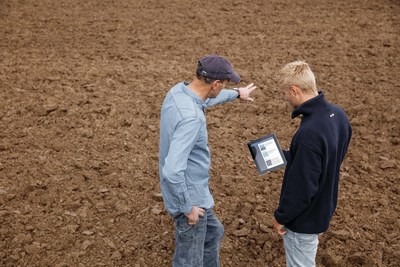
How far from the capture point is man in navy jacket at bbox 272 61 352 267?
2582 millimetres

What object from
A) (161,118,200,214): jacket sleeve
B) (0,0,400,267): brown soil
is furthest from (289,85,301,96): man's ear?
(0,0,400,267): brown soil

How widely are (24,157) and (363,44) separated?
6.13 m

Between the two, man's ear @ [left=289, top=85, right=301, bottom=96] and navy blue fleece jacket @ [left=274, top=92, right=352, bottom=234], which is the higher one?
man's ear @ [left=289, top=85, right=301, bottom=96]

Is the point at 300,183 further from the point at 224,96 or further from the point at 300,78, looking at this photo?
the point at 224,96

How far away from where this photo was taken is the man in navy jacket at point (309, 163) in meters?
2.58

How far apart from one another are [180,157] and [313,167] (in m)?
0.76

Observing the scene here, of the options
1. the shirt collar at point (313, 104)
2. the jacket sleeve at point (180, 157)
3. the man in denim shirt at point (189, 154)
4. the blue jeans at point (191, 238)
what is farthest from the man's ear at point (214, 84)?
the blue jeans at point (191, 238)

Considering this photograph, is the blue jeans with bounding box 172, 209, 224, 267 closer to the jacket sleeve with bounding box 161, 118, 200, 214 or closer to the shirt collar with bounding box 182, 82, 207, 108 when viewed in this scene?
the jacket sleeve with bounding box 161, 118, 200, 214

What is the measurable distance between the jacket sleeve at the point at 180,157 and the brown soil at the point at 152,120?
4.76 feet

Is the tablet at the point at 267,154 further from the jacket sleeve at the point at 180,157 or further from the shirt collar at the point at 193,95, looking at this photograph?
the jacket sleeve at the point at 180,157

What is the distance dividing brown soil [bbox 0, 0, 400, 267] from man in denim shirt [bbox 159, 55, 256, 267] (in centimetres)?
103

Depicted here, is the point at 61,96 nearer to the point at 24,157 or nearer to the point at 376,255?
the point at 24,157

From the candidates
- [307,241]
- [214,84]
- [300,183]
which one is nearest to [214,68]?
[214,84]

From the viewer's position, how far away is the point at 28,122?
5.75 meters
